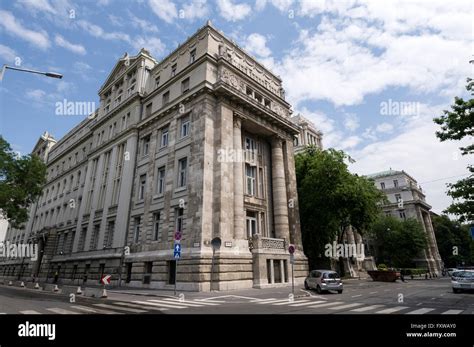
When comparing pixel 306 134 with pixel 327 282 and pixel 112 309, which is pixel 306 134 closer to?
pixel 327 282

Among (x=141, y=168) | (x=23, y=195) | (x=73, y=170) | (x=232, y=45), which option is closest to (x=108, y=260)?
(x=141, y=168)

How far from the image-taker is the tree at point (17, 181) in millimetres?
29297

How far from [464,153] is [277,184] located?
15.3 metres

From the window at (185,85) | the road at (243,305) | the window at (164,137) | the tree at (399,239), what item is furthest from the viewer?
the tree at (399,239)

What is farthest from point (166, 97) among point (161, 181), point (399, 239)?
point (399, 239)

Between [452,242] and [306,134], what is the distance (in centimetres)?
4772

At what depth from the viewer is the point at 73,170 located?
44594 millimetres

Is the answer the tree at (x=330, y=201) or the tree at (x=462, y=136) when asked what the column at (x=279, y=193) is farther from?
the tree at (x=462, y=136)

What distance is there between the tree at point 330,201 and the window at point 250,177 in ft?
27.5

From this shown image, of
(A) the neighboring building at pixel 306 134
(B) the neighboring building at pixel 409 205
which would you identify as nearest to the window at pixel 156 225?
(A) the neighboring building at pixel 306 134

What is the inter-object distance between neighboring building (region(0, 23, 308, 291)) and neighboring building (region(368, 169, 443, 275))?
156 feet

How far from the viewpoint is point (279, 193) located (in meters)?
28.1

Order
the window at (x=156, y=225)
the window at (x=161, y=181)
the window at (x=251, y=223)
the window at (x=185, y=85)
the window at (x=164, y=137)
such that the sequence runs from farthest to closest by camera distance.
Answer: the window at (x=164, y=137), the window at (x=185, y=85), the window at (x=161, y=181), the window at (x=251, y=223), the window at (x=156, y=225)
